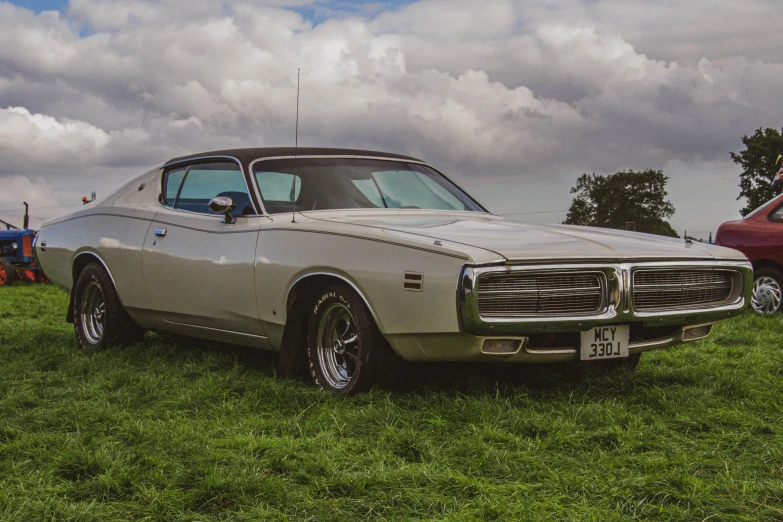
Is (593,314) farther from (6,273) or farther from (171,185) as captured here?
(6,273)

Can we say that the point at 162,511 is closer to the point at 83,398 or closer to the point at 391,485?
the point at 391,485

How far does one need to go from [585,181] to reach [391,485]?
212 ft

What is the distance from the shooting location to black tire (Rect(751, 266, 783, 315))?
933 centimetres

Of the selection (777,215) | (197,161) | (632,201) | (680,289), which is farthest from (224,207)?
(632,201)

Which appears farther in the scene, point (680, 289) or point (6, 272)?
point (6, 272)

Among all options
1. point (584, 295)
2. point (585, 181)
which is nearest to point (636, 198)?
point (585, 181)

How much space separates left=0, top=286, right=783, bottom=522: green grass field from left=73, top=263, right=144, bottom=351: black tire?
2.90 ft

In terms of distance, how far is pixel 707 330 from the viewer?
201 inches

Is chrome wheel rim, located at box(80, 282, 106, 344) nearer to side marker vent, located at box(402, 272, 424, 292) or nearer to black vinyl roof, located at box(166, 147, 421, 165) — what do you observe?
black vinyl roof, located at box(166, 147, 421, 165)

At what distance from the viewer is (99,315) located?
271 inches

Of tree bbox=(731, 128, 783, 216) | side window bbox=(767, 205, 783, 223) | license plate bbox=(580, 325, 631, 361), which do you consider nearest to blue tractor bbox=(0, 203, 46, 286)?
side window bbox=(767, 205, 783, 223)

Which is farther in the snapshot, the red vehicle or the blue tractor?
the blue tractor

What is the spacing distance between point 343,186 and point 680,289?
6.90 feet

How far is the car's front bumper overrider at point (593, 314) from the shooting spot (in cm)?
404
